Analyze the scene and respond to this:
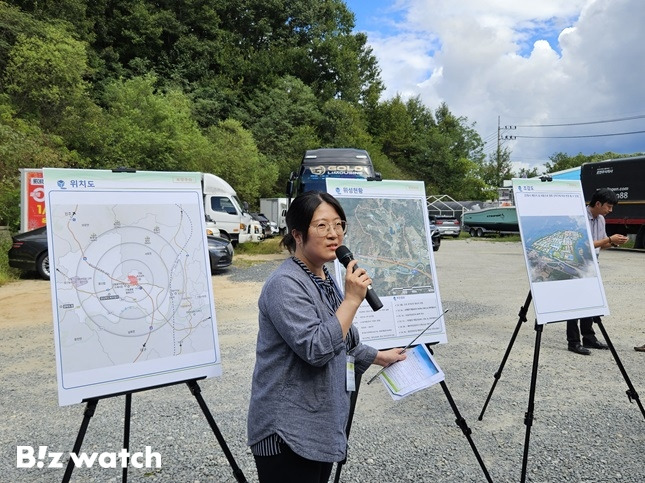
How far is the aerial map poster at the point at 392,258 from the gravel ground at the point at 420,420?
3.05 feet

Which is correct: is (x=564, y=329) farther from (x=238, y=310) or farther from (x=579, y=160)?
(x=579, y=160)

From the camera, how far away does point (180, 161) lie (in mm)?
22516

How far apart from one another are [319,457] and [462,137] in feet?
221

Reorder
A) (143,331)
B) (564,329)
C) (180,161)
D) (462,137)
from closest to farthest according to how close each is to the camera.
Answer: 1. (143,331)
2. (564,329)
3. (180,161)
4. (462,137)

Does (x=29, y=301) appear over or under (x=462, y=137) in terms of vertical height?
under

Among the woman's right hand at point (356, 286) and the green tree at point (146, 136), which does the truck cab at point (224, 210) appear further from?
the woman's right hand at point (356, 286)

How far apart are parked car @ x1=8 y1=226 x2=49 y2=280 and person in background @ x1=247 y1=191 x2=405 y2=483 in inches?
398

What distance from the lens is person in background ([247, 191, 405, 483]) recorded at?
5.43 ft

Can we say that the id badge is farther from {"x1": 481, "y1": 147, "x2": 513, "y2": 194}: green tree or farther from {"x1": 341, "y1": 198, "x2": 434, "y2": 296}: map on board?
{"x1": 481, "y1": 147, "x2": 513, "y2": 194}: green tree

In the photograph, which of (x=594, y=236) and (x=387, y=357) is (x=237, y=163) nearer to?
(x=594, y=236)

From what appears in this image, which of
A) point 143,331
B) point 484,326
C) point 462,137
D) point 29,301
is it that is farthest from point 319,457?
point 462,137

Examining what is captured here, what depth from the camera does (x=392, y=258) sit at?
3121 mm

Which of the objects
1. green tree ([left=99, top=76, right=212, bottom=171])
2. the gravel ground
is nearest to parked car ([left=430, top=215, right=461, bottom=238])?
green tree ([left=99, top=76, right=212, bottom=171])

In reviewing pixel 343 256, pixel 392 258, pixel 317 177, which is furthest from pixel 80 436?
pixel 317 177
